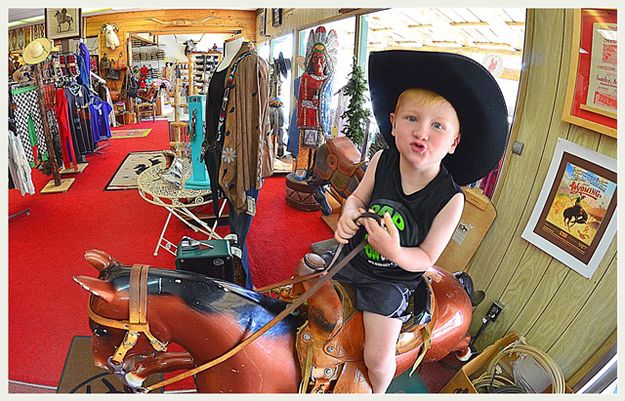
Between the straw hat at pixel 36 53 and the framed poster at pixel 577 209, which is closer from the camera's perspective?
the framed poster at pixel 577 209

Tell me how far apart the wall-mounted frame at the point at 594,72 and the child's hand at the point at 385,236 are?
1.11m

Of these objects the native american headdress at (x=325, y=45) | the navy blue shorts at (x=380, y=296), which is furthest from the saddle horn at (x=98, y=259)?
the native american headdress at (x=325, y=45)

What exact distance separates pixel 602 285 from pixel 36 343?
119 inches

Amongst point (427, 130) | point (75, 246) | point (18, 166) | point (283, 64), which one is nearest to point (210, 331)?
point (427, 130)

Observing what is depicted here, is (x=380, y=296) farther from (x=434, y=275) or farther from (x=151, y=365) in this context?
(x=151, y=365)

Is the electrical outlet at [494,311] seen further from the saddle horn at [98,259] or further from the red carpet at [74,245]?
the saddle horn at [98,259]

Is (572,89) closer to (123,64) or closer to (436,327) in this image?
(436,327)

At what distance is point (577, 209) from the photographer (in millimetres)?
1755

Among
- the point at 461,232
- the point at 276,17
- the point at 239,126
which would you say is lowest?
the point at 461,232

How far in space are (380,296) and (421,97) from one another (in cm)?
64

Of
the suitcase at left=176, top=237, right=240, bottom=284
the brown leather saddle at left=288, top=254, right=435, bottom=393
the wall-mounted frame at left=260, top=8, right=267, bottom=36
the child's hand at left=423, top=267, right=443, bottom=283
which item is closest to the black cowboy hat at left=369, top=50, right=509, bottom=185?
the brown leather saddle at left=288, top=254, right=435, bottom=393

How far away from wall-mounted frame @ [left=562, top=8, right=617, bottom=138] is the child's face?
87 centimetres

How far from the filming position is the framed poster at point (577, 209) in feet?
5.34

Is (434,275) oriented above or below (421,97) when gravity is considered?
below
